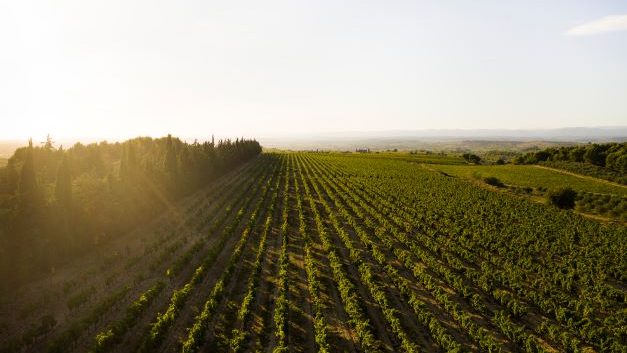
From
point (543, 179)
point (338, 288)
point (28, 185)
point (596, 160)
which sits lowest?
point (338, 288)

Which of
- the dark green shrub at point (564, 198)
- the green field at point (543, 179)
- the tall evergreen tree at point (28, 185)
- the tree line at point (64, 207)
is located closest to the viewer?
the tree line at point (64, 207)

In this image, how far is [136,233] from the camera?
3769 cm

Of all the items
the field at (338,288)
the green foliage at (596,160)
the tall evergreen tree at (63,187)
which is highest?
the tall evergreen tree at (63,187)

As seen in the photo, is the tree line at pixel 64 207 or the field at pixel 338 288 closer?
the field at pixel 338 288

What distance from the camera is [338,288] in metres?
25.1

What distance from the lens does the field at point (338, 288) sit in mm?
19047

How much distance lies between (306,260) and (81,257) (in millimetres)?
17949

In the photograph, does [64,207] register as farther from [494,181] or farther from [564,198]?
[494,181]

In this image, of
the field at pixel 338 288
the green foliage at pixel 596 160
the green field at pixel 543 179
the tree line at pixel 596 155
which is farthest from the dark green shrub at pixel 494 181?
the field at pixel 338 288

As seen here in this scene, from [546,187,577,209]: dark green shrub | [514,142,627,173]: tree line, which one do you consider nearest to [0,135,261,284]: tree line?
[546,187,577,209]: dark green shrub

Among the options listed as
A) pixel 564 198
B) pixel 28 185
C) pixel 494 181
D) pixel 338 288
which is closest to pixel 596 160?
pixel 494 181

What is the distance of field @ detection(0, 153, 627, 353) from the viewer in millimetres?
19047

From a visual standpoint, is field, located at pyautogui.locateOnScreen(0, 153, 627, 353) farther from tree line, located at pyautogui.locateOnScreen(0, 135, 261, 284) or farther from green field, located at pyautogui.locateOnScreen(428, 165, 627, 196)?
green field, located at pyautogui.locateOnScreen(428, 165, 627, 196)

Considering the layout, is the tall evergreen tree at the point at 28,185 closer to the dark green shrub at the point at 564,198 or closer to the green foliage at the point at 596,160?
the dark green shrub at the point at 564,198
